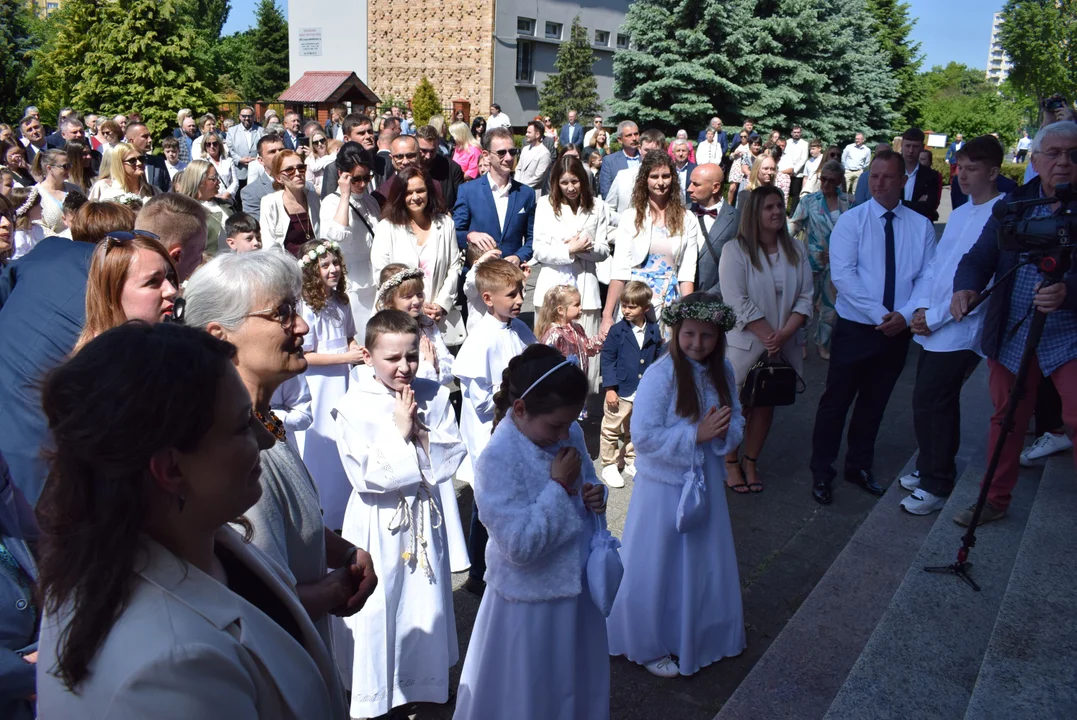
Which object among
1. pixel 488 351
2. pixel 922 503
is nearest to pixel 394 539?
pixel 488 351

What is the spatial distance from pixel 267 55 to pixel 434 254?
2188 inches

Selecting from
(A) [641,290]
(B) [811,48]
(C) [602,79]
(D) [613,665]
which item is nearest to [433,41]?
(C) [602,79]

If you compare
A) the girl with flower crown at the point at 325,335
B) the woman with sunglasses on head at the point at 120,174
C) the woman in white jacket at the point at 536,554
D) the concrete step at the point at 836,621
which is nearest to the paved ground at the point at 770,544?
the concrete step at the point at 836,621

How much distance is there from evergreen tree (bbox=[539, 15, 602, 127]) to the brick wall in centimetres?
280

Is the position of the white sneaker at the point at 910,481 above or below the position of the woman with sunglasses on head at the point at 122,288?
below

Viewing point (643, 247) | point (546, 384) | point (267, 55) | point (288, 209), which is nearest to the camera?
point (546, 384)

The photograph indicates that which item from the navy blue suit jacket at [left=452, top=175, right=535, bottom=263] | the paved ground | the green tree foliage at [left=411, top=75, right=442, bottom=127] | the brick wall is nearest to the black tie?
the paved ground

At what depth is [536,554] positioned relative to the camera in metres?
3.06

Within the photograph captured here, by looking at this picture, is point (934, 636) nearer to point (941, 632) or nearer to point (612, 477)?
point (941, 632)

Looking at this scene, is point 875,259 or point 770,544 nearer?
point 770,544

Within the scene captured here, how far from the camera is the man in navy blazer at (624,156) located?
11.1 metres

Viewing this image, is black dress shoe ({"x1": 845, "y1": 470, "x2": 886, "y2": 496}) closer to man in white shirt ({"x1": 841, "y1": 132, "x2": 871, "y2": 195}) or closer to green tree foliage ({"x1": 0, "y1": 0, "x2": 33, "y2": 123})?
man in white shirt ({"x1": 841, "y1": 132, "x2": 871, "y2": 195})

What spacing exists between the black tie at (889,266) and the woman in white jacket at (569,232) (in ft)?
7.35

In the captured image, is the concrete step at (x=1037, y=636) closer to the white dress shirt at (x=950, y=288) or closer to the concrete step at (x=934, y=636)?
the concrete step at (x=934, y=636)
